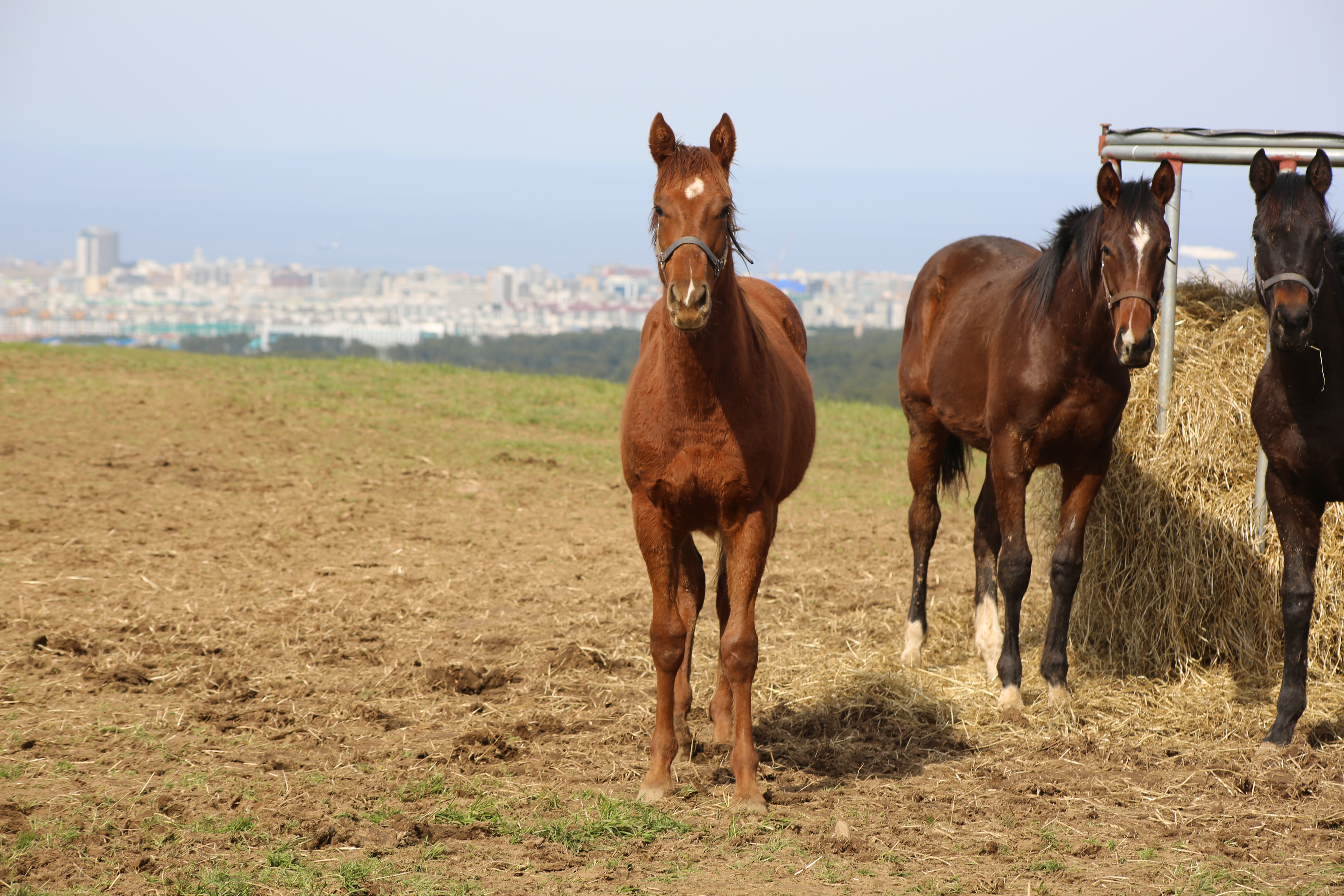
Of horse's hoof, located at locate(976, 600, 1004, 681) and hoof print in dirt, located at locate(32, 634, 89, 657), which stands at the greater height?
horse's hoof, located at locate(976, 600, 1004, 681)

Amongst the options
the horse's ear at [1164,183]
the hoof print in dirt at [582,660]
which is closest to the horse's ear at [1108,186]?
the horse's ear at [1164,183]

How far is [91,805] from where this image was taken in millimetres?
3594

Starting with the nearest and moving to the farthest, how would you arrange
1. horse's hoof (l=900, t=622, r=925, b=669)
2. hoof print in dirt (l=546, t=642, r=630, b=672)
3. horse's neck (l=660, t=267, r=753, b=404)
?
horse's neck (l=660, t=267, r=753, b=404), hoof print in dirt (l=546, t=642, r=630, b=672), horse's hoof (l=900, t=622, r=925, b=669)

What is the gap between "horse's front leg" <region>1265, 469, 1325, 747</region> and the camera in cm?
445

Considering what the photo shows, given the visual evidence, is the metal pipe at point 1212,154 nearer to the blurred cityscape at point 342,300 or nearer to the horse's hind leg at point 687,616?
the horse's hind leg at point 687,616

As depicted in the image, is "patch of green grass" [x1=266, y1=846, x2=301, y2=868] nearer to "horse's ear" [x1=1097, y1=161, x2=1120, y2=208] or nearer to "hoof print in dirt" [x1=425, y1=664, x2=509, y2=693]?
"hoof print in dirt" [x1=425, y1=664, x2=509, y2=693]

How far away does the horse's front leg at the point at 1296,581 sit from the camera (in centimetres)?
445

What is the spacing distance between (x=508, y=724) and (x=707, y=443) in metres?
1.71

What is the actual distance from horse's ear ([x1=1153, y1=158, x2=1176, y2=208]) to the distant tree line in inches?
1069

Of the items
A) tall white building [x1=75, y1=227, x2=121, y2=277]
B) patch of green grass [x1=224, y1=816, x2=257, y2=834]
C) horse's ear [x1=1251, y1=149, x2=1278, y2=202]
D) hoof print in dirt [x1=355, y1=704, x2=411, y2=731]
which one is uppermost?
tall white building [x1=75, y1=227, x2=121, y2=277]

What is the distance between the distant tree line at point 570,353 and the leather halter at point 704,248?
2846cm

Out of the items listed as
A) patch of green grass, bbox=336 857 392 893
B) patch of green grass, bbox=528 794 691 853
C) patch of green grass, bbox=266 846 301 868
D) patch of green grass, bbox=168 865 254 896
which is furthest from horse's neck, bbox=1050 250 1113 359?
patch of green grass, bbox=168 865 254 896

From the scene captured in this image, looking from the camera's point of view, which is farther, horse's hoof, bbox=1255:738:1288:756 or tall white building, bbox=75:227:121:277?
tall white building, bbox=75:227:121:277

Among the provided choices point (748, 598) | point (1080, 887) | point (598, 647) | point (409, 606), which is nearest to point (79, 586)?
point (409, 606)
